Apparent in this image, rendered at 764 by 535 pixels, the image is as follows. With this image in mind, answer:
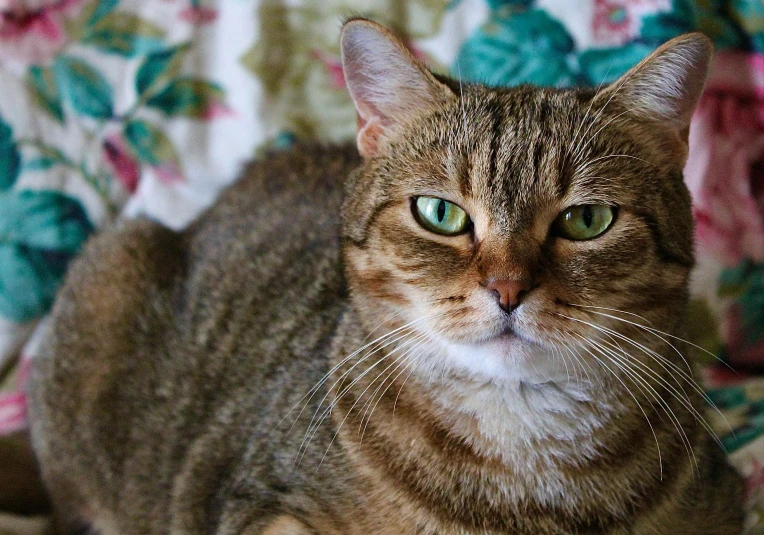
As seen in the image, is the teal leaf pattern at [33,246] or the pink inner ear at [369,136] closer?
the pink inner ear at [369,136]

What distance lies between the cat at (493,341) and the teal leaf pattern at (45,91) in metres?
1.04

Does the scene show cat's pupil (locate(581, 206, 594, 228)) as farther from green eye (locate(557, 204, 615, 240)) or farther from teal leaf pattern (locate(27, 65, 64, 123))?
teal leaf pattern (locate(27, 65, 64, 123))

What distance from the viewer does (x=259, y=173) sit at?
1858 mm

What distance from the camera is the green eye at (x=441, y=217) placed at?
1.08 m

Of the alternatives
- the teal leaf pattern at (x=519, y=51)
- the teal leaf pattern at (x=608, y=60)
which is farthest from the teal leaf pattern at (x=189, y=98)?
the teal leaf pattern at (x=608, y=60)

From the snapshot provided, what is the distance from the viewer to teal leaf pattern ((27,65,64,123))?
1996 millimetres

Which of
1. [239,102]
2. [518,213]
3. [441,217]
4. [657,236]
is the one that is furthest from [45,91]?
[657,236]

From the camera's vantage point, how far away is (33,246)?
1.90m

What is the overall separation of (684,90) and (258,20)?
130cm

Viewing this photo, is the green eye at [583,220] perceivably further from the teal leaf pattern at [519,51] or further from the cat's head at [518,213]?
the teal leaf pattern at [519,51]

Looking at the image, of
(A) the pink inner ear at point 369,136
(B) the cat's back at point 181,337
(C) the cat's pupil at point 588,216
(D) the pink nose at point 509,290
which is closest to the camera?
(D) the pink nose at point 509,290

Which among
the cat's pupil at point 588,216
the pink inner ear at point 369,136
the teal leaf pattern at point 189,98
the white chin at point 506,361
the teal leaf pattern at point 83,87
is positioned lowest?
the teal leaf pattern at point 189,98

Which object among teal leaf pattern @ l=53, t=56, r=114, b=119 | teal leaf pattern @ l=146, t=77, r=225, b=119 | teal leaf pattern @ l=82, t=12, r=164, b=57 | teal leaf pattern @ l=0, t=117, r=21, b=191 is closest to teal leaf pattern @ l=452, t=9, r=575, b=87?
teal leaf pattern @ l=146, t=77, r=225, b=119

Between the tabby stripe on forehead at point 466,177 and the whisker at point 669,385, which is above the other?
the tabby stripe on forehead at point 466,177
